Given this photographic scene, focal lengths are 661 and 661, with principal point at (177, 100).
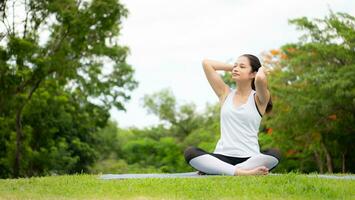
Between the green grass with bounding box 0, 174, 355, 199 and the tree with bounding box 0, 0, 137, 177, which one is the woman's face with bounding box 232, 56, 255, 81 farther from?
the tree with bounding box 0, 0, 137, 177

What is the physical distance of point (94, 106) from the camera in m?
30.3

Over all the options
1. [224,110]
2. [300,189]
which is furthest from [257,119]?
[300,189]

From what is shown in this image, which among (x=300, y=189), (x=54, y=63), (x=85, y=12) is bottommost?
(x=300, y=189)

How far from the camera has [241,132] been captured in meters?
8.55

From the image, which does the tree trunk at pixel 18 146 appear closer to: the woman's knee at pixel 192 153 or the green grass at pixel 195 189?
the green grass at pixel 195 189

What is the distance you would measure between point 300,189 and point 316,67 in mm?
16625

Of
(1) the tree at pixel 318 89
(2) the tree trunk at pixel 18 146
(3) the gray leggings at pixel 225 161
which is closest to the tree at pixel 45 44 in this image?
(2) the tree trunk at pixel 18 146

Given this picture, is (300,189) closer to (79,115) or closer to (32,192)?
(32,192)

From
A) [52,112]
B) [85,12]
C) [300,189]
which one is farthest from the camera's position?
[52,112]

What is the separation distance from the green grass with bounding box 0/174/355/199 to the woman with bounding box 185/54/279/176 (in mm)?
453

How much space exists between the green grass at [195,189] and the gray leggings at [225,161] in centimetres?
39

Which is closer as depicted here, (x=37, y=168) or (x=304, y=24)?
(x=304, y=24)

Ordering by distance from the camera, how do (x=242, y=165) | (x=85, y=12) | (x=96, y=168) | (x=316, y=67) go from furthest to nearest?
(x=96, y=168), (x=316, y=67), (x=85, y=12), (x=242, y=165)

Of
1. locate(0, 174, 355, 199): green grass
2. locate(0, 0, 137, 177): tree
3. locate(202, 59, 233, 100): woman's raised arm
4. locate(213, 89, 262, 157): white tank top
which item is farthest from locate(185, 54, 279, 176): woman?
locate(0, 0, 137, 177): tree
